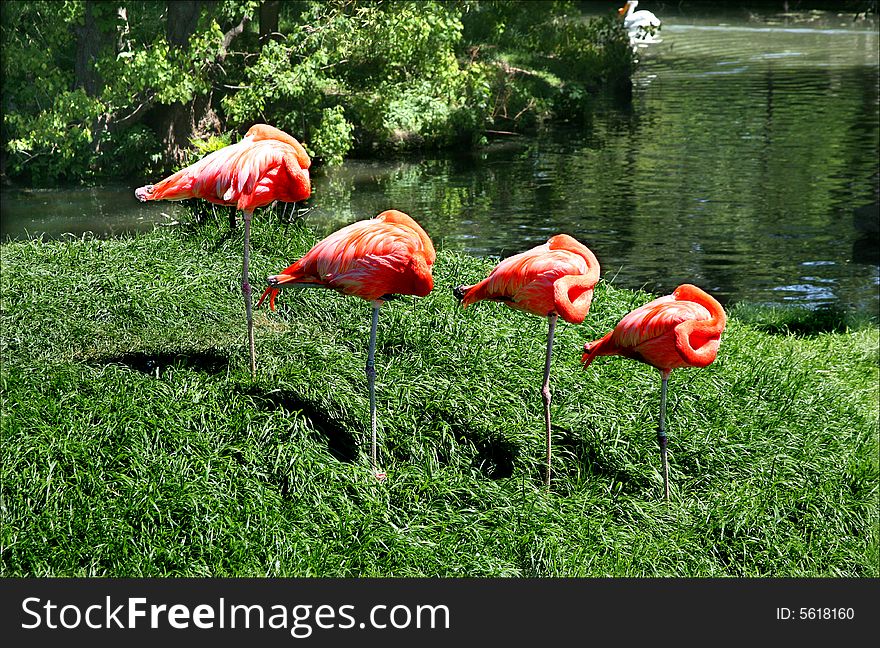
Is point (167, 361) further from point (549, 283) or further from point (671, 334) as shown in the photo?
point (671, 334)

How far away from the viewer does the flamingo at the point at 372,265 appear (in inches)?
161


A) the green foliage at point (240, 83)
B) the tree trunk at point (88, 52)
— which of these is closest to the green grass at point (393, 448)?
the green foliage at point (240, 83)

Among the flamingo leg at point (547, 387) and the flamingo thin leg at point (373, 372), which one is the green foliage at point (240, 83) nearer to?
the flamingo thin leg at point (373, 372)

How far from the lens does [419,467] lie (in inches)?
176

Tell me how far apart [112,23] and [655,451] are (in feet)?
38.8

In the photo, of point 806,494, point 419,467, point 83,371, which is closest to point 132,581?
point 419,467

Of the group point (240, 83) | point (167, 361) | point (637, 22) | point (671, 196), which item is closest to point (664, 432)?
point (167, 361)

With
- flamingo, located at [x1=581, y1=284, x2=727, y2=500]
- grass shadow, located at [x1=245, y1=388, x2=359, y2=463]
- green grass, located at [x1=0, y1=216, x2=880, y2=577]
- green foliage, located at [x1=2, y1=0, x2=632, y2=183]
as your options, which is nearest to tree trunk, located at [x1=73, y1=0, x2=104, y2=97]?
green foliage, located at [x1=2, y1=0, x2=632, y2=183]

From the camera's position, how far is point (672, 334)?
404 centimetres

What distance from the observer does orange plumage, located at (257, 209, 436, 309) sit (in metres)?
4.09

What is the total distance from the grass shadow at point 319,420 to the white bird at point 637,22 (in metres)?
15.6

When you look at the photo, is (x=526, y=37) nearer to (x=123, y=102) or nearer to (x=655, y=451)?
(x=123, y=102)

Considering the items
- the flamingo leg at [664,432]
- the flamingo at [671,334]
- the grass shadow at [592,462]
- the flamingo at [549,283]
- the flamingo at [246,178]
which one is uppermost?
the flamingo at [246,178]

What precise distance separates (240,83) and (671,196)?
5.57 metres
